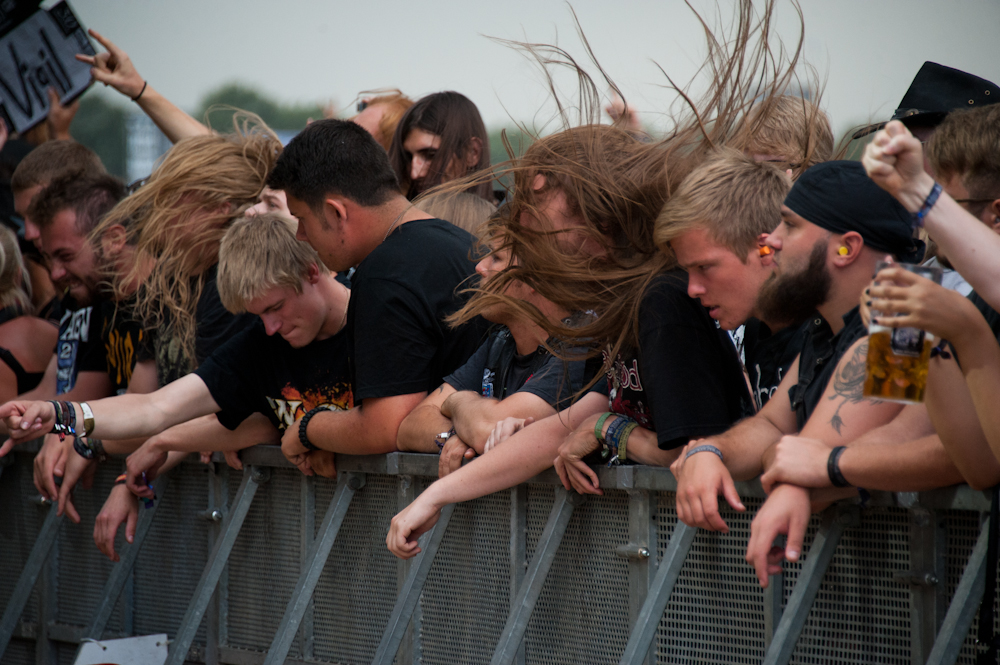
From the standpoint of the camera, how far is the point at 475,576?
11.0 ft

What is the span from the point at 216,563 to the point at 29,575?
1.37 meters

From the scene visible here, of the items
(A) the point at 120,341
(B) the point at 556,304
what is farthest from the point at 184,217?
(B) the point at 556,304

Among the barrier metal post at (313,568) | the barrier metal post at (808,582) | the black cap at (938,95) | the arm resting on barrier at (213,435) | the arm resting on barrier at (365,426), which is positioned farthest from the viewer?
the arm resting on barrier at (213,435)

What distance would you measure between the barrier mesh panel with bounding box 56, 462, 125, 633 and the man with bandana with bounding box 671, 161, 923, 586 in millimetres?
3204

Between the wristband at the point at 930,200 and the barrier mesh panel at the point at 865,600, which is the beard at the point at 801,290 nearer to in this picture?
the barrier mesh panel at the point at 865,600

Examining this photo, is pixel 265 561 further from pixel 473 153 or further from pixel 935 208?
pixel 935 208

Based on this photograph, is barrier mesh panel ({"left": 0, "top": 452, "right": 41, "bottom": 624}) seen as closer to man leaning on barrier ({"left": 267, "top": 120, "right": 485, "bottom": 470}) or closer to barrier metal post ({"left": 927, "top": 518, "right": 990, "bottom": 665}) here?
man leaning on barrier ({"left": 267, "top": 120, "right": 485, "bottom": 470})

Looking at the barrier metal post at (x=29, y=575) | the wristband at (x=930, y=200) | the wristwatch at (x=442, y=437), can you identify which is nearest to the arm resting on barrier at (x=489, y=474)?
the wristwatch at (x=442, y=437)

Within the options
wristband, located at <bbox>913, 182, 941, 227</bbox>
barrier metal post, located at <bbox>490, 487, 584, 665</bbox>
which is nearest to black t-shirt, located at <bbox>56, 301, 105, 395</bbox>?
barrier metal post, located at <bbox>490, 487, 584, 665</bbox>

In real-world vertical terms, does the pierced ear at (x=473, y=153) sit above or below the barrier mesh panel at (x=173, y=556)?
above

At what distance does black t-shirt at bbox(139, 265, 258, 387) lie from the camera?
4.43 meters

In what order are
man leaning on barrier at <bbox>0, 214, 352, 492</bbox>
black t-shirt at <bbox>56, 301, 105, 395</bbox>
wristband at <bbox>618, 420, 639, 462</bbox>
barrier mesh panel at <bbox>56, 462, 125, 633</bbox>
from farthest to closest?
black t-shirt at <bbox>56, 301, 105, 395</bbox>, barrier mesh panel at <bbox>56, 462, 125, 633</bbox>, man leaning on barrier at <bbox>0, 214, 352, 492</bbox>, wristband at <bbox>618, 420, 639, 462</bbox>

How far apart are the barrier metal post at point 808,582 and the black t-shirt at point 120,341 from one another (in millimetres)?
3163

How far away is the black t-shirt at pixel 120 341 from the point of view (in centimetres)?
472
